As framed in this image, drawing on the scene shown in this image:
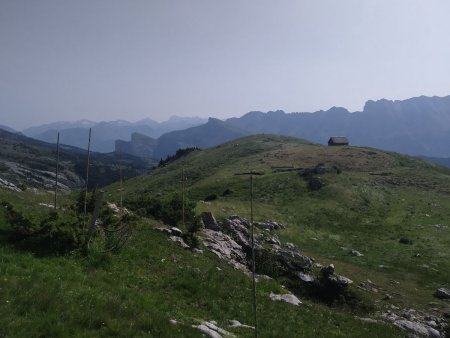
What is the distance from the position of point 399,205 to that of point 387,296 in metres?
42.4

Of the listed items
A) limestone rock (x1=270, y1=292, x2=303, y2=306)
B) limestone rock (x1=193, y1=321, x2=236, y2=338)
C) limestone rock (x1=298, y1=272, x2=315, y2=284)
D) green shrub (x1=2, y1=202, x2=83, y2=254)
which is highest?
green shrub (x1=2, y1=202, x2=83, y2=254)

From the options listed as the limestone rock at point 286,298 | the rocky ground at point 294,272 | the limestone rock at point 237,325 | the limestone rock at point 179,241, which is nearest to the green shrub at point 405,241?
the rocky ground at point 294,272

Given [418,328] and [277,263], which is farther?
[277,263]

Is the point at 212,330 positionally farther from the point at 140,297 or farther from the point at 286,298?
the point at 286,298

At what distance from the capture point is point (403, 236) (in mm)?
52344

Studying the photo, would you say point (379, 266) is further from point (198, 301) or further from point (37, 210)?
point (37, 210)

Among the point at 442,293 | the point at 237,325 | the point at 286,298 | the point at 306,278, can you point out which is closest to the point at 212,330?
the point at 237,325

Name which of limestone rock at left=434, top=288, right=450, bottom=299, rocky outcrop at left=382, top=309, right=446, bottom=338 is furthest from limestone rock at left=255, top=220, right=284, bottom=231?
rocky outcrop at left=382, top=309, right=446, bottom=338

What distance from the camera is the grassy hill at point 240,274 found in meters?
13.5

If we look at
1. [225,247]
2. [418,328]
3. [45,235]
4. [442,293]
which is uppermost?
[45,235]

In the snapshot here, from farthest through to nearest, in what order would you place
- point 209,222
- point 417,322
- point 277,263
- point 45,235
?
point 209,222 → point 277,263 → point 417,322 → point 45,235

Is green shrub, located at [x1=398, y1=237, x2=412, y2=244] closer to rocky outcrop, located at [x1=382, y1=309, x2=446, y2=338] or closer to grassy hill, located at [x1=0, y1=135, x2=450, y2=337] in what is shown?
grassy hill, located at [x1=0, y1=135, x2=450, y2=337]

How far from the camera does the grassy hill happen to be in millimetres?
13508

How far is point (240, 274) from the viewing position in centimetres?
2622
